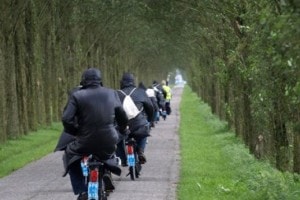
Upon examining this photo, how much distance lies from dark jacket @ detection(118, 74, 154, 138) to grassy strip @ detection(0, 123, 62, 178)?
394cm

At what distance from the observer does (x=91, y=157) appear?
1034cm

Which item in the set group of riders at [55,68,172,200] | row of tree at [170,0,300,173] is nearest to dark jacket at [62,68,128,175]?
group of riders at [55,68,172,200]

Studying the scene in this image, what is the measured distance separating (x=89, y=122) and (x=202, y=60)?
45908 millimetres

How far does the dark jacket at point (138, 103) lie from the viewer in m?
16.6

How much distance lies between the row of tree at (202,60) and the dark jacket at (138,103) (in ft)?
8.02

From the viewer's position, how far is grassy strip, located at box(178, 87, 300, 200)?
13930mm

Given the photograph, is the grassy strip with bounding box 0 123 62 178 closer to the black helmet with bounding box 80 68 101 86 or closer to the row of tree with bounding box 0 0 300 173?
Answer: the row of tree with bounding box 0 0 300 173

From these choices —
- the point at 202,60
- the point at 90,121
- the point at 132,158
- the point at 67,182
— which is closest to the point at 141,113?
the point at 132,158

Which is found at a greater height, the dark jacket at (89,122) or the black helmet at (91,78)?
the black helmet at (91,78)

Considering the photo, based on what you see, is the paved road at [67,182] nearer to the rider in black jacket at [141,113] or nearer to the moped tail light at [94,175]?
the rider in black jacket at [141,113]

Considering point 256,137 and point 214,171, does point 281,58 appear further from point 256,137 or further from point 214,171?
point 256,137

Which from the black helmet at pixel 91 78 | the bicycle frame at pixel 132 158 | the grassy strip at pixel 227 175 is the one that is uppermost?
the black helmet at pixel 91 78

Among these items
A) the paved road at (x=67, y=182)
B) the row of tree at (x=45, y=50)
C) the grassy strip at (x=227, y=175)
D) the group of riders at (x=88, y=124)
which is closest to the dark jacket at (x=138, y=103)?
the paved road at (x=67, y=182)

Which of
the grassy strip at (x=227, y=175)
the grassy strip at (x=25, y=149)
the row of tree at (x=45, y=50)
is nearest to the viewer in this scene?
the grassy strip at (x=227, y=175)
